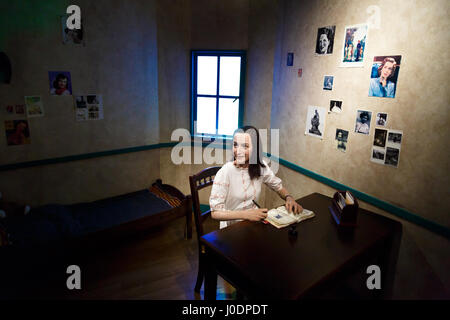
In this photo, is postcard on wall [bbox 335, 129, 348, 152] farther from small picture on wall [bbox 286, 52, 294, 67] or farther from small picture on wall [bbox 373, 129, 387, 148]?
small picture on wall [bbox 286, 52, 294, 67]

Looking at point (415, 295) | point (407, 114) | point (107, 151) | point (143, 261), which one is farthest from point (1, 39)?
point (415, 295)

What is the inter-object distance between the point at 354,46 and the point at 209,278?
6.86ft

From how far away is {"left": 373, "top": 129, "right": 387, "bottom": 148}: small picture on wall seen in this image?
7.51ft

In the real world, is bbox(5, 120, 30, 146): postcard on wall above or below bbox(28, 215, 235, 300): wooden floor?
above

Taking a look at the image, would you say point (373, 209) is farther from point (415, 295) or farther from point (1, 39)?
point (1, 39)

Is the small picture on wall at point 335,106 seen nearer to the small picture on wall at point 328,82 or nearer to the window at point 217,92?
the small picture on wall at point 328,82

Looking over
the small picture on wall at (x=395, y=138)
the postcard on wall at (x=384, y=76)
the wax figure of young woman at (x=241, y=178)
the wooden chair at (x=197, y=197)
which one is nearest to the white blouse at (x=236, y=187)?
the wax figure of young woman at (x=241, y=178)

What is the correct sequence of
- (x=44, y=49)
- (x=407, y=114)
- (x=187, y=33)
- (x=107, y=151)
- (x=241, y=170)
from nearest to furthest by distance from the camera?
(x=407, y=114) < (x=241, y=170) < (x=44, y=49) < (x=107, y=151) < (x=187, y=33)

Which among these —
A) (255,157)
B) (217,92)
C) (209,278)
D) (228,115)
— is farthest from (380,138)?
(217,92)

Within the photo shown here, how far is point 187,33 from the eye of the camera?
387 centimetres

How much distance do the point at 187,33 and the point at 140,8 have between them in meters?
0.63

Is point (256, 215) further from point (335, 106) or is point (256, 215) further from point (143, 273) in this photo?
point (143, 273)

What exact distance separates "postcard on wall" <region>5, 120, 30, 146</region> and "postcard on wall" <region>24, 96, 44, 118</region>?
0.10 meters

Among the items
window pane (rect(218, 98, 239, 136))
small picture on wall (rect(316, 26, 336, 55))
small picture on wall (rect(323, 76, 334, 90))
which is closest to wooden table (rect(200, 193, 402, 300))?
small picture on wall (rect(323, 76, 334, 90))
